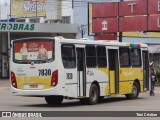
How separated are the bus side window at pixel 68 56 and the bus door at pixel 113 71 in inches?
110

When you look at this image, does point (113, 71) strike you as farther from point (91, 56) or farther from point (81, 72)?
point (81, 72)

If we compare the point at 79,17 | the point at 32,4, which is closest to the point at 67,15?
the point at 79,17

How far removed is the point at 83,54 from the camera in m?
21.4

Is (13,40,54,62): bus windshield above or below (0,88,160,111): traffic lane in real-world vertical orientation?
above

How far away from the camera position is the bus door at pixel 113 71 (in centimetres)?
2319

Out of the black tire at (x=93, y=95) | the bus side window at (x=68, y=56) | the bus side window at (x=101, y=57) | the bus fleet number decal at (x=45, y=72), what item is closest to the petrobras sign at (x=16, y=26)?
the bus side window at (x=101, y=57)

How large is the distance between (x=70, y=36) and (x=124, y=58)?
28.8 m

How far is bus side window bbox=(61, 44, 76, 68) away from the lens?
20.4 meters

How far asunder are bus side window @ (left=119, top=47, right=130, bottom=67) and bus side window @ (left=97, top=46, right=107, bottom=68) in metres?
1.36

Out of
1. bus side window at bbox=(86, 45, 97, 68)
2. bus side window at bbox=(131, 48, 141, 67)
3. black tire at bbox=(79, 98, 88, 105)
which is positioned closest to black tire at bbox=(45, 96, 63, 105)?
black tire at bbox=(79, 98, 88, 105)

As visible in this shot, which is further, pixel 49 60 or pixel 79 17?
pixel 79 17

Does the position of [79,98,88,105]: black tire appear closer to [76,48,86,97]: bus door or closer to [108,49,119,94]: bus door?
[76,48,86,97]: bus door

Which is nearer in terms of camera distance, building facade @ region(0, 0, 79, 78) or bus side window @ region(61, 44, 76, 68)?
bus side window @ region(61, 44, 76, 68)

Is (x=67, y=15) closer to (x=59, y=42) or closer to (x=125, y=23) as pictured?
(x=125, y=23)
